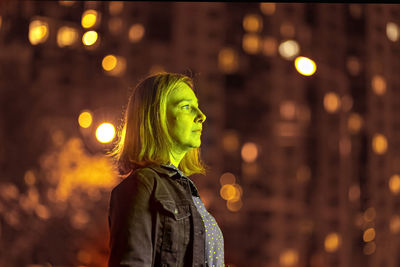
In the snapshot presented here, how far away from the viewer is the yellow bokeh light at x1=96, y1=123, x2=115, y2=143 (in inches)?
241

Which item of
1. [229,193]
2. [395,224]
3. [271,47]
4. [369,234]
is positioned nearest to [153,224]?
[229,193]

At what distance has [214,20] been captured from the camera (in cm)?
1552

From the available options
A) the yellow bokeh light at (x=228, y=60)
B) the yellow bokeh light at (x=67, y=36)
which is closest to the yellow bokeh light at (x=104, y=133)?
the yellow bokeh light at (x=67, y=36)

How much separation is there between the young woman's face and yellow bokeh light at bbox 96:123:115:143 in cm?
484

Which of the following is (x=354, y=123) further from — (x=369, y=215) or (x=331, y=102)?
(x=369, y=215)

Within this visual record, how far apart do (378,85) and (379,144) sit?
377 centimetres

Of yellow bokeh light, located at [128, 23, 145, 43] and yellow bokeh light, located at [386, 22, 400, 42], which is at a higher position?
yellow bokeh light, located at [128, 23, 145, 43]

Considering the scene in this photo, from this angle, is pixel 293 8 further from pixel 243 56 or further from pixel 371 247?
pixel 371 247

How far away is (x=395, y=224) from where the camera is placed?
14562mm

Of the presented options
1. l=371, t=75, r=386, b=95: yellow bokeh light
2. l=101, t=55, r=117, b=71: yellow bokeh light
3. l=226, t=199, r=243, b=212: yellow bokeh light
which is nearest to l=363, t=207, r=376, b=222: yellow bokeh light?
l=226, t=199, r=243, b=212: yellow bokeh light

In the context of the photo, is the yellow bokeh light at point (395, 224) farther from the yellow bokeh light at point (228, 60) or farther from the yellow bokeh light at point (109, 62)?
the yellow bokeh light at point (109, 62)

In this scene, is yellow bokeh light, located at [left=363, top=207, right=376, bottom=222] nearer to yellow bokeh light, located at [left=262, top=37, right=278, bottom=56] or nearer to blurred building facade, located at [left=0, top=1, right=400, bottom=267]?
blurred building facade, located at [left=0, top=1, right=400, bottom=267]

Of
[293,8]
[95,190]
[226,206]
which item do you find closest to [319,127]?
[293,8]

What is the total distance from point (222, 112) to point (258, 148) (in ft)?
5.75
